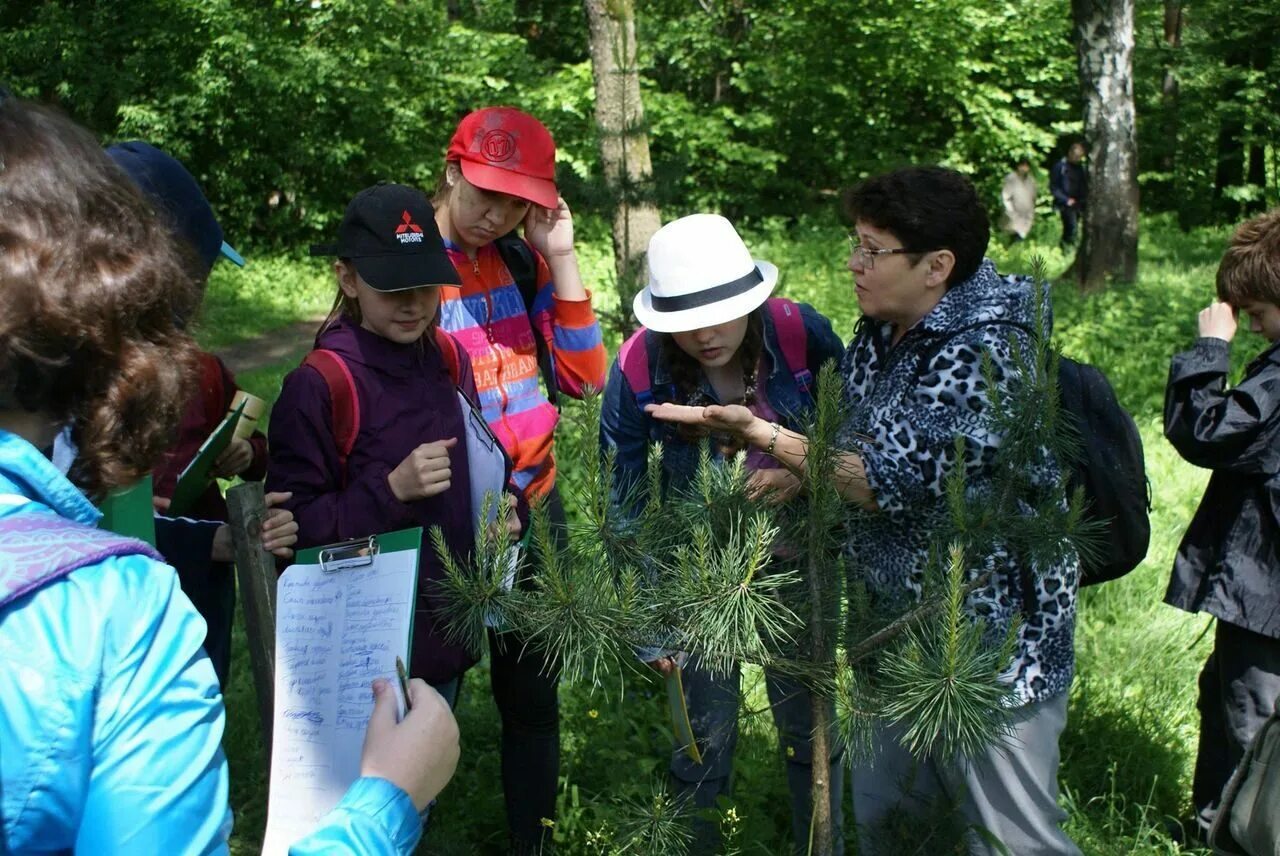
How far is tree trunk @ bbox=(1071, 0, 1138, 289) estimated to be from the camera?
32.3 ft

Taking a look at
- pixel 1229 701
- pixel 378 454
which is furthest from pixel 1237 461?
pixel 378 454

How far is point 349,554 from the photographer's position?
6.88 feet

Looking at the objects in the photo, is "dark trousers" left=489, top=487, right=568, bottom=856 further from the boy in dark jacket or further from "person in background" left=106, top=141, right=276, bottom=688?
the boy in dark jacket

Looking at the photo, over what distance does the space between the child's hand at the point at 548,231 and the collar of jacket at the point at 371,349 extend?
61 cm

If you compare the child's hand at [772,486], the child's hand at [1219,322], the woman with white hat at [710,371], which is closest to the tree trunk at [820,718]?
the child's hand at [772,486]

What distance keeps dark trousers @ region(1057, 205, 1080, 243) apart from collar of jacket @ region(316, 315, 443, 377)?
16.3 metres

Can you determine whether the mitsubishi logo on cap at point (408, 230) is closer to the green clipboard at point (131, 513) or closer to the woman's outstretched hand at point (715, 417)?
the woman's outstretched hand at point (715, 417)

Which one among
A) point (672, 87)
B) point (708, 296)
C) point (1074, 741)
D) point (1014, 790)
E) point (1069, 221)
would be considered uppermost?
point (708, 296)

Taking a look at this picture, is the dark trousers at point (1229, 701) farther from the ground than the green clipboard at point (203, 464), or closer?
closer

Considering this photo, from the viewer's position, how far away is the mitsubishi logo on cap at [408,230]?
2488 mm

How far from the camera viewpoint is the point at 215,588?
2705 millimetres

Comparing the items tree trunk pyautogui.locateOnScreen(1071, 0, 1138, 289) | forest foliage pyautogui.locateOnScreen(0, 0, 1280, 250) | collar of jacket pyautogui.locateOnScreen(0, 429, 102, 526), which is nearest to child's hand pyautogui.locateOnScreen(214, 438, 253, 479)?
collar of jacket pyautogui.locateOnScreen(0, 429, 102, 526)

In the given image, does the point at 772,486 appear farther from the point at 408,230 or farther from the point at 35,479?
the point at 35,479

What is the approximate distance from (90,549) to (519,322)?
2.09m
